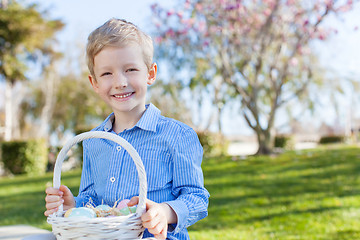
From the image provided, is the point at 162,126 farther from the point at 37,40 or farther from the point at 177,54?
the point at 37,40

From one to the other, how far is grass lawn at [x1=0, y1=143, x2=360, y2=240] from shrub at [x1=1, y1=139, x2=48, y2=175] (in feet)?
11.6

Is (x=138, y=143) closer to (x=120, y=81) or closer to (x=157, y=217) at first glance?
(x=120, y=81)

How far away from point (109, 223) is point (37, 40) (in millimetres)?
15895

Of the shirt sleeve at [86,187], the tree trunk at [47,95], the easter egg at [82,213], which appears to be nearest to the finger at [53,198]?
the easter egg at [82,213]

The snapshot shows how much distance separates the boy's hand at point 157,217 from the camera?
150 cm

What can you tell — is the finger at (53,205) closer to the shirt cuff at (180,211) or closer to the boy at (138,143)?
the boy at (138,143)

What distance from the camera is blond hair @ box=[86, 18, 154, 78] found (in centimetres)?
184

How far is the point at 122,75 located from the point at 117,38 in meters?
0.17

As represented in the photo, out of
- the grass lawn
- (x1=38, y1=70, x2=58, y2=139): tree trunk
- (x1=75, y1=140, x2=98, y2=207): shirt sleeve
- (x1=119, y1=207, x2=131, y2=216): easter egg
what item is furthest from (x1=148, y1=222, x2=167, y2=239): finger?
(x1=38, y1=70, x2=58, y2=139): tree trunk

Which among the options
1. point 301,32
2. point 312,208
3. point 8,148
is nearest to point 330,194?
point 312,208

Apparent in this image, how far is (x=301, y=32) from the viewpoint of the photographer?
9.76 m

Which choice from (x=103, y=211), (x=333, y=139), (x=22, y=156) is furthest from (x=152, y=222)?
(x=333, y=139)

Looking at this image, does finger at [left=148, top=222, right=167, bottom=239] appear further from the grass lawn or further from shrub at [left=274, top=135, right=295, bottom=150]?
shrub at [left=274, top=135, right=295, bottom=150]

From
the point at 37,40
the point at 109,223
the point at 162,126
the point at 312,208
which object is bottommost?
the point at 312,208
